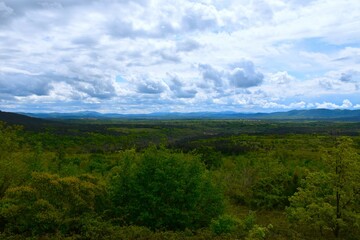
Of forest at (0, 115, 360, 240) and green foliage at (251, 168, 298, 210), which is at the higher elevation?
forest at (0, 115, 360, 240)

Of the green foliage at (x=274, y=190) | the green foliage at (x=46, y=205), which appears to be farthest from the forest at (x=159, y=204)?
the green foliage at (x=274, y=190)

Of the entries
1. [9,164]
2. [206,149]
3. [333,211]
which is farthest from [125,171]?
[206,149]

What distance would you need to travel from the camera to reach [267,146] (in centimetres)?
11394

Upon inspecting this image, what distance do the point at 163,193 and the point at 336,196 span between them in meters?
11.6

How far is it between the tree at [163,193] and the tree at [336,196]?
643cm

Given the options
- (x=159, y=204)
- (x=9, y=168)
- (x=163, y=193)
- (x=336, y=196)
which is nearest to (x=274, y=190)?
(x=336, y=196)

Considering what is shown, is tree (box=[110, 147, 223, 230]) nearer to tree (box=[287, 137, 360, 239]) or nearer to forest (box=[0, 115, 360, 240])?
forest (box=[0, 115, 360, 240])

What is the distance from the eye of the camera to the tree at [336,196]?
73.6 ft

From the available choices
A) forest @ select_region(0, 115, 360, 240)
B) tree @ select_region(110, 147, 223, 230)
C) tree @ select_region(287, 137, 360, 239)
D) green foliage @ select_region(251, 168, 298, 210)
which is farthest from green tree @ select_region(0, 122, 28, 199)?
green foliage @ select_region(251, 168, 298, 210)

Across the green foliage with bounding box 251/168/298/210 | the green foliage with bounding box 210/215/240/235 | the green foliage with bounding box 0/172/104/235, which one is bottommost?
the green foliage with bounding box 251/168/298/210

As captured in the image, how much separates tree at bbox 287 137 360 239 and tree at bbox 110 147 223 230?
643 centimetres

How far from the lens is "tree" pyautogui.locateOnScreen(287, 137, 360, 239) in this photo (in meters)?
22.4

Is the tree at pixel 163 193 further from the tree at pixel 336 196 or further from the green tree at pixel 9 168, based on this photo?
the green tree at pixel 9 168

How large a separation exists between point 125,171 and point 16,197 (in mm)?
7070
